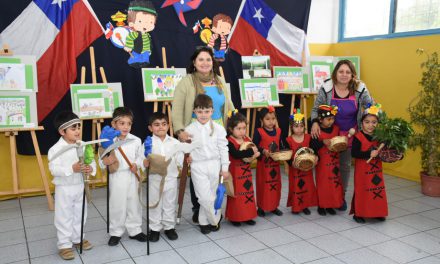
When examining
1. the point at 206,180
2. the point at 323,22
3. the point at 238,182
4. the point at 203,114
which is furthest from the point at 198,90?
the point at 323,22

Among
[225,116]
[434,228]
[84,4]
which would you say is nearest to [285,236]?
[225,116]

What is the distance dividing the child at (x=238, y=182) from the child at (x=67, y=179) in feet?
3.85

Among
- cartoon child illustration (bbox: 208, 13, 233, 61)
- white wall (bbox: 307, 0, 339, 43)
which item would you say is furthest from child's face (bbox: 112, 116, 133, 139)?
white wall (bbox: 307, 0, 339, 43)

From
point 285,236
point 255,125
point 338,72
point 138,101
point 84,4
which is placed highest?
point 84,4

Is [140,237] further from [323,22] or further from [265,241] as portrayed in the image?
[323,22]

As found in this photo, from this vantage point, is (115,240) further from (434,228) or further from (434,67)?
(434,67)

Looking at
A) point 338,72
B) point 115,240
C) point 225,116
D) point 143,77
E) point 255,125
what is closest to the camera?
point 115,240

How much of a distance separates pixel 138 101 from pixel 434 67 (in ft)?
11.3

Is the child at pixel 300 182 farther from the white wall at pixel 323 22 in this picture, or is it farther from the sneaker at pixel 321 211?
the white wall at pixel 323 22

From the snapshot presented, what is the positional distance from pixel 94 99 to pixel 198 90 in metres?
1.59

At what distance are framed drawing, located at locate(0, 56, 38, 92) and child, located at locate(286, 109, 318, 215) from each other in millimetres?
2645

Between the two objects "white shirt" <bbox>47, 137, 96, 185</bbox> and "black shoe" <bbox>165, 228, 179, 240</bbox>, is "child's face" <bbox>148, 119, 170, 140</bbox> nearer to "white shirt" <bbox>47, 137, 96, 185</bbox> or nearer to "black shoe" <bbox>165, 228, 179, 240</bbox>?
"white shirt" <bbox>47, 137, 96, 185</bbox>

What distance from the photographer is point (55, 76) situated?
4352 millimetres

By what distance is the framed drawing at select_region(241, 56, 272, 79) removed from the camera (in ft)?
17.1
